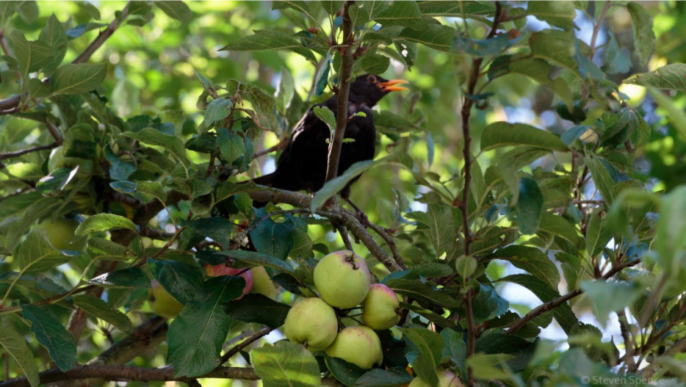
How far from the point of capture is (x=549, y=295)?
1951 mm

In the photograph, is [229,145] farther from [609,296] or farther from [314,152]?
[314,152]

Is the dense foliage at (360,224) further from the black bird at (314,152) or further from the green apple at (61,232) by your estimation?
the black bird at (314,152)

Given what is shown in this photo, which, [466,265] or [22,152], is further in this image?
[22,152]

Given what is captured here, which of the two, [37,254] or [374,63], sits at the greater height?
[374,63]

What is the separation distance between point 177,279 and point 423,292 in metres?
0.71

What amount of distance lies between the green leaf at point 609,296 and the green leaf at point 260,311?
1046mm

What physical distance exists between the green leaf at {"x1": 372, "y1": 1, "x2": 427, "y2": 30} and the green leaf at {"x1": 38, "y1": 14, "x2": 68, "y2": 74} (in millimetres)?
1509

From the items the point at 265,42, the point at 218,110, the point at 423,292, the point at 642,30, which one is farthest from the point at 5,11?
the point at 642,30

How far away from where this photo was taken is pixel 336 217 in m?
2.30

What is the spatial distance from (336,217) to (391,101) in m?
4.47

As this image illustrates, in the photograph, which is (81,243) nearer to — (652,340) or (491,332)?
(491,332)

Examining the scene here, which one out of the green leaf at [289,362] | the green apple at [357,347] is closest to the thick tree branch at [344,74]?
the green apple at [357,347]

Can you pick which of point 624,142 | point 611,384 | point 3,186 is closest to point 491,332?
point 611,384

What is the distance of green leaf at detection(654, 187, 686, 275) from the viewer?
931 mm
